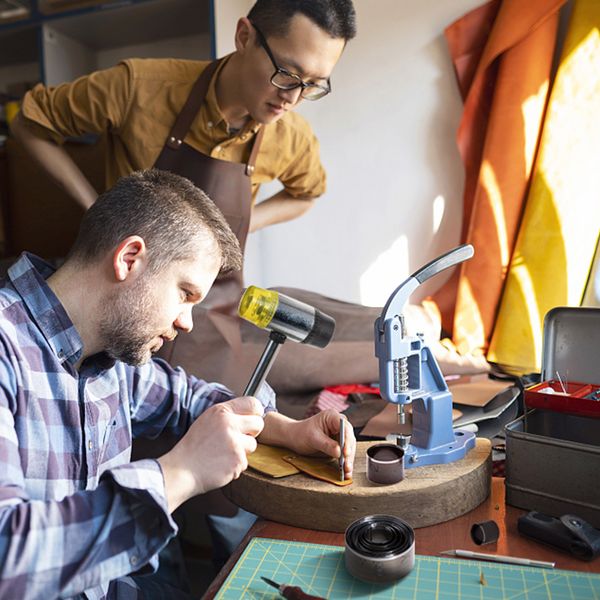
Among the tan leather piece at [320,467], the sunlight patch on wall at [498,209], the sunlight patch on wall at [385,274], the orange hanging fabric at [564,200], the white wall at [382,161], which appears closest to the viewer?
the tan leather piece at [320,467]

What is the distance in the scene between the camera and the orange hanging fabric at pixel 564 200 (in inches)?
86.1

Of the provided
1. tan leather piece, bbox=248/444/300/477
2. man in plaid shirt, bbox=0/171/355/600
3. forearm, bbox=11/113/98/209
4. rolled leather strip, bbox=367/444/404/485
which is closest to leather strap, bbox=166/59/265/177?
forearm, bbox=11/113/98/209

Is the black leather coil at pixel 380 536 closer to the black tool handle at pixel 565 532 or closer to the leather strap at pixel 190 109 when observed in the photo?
the black tool handle at pixel 565 532

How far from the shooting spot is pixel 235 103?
1.77m

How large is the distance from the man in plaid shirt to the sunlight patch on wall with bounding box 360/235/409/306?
1.68 meters

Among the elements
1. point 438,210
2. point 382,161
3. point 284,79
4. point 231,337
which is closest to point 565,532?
point 231,337

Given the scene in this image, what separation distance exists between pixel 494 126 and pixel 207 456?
1.96 m

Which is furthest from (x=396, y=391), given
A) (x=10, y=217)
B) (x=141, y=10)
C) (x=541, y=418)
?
(x=141, y=10)

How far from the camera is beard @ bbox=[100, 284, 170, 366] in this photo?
1.01 m

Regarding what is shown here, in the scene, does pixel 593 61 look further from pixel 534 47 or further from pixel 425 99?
pixel 425 99

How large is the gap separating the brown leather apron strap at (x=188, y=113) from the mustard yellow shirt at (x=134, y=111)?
21 millimetres

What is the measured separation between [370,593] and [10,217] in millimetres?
2321

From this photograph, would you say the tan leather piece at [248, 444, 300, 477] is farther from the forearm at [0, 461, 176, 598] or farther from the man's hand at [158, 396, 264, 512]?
the forearm at [0, 461, 176, 598]

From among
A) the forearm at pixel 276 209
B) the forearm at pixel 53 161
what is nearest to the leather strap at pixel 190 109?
the forearm at pixel 53 161
